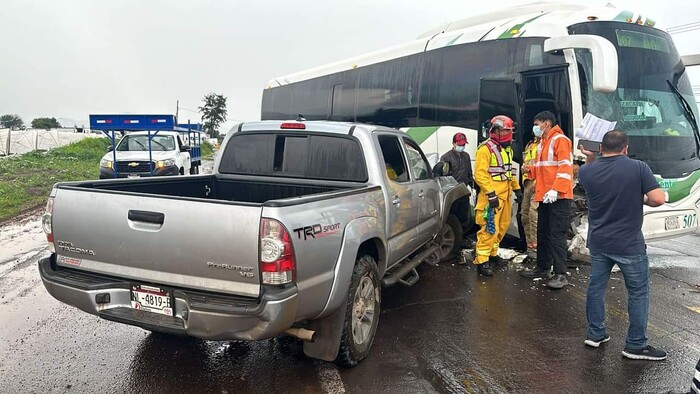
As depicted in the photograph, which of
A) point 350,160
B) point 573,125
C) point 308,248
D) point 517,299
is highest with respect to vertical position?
point 573,125

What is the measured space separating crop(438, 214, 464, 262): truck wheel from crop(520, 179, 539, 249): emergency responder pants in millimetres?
937

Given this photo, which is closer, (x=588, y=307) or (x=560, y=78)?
(x=588, y=307)

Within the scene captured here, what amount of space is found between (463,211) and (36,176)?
16633 millimetres

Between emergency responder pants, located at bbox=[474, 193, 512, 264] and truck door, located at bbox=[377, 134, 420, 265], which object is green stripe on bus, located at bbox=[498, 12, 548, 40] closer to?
emergency responder pants, located at bbox=[474, 193, 512, 264]

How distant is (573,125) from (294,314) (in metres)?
5.03

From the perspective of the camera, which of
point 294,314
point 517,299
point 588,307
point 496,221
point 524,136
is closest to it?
point 294,314

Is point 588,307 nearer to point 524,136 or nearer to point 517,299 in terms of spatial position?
point 517,299

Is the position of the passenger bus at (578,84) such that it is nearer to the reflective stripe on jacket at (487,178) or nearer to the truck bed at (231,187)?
the reflective stripe on jacket at (487,178)

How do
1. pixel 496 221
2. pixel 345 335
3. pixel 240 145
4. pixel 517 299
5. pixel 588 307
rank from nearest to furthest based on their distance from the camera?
pixel 345 335 → pixel 588 307 → pixel 240 145 → pixel 517 299 → pixel 496 221

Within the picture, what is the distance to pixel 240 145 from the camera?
5031mm

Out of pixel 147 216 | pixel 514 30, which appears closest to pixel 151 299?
pixel 147 216

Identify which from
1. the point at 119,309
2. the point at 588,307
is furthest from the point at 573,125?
the point at 119,309

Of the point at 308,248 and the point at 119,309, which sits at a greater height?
the point at 308,248

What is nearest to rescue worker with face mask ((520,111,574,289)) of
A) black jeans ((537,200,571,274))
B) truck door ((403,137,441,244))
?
black jeans ((537,200,571,274))
